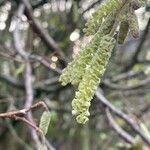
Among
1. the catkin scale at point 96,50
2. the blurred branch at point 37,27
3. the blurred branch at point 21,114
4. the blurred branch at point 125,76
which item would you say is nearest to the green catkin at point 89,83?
the catkin scale at point 96,50

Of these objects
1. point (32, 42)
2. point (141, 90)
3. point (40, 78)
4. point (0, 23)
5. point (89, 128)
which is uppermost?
point (0, 23)

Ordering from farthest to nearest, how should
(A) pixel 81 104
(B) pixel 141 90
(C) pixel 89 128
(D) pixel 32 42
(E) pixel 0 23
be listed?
(C) pixel 89 128, (B) pixel 141 90, (D) pixel 32 42, (E) pixel 0 23, (A) pixel 81 104

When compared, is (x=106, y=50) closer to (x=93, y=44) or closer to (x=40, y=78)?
(x=93, y=44)

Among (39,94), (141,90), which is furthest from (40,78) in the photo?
(141,90)

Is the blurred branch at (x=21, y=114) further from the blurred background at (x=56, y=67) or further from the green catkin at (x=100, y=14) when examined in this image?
the blurred background at (x=56, y=67)

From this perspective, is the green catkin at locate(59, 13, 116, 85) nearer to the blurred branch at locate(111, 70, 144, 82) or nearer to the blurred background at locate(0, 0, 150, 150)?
the blurred background at locate(0, 0, 150, 150)

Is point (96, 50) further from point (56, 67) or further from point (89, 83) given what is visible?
point (56, 67)
